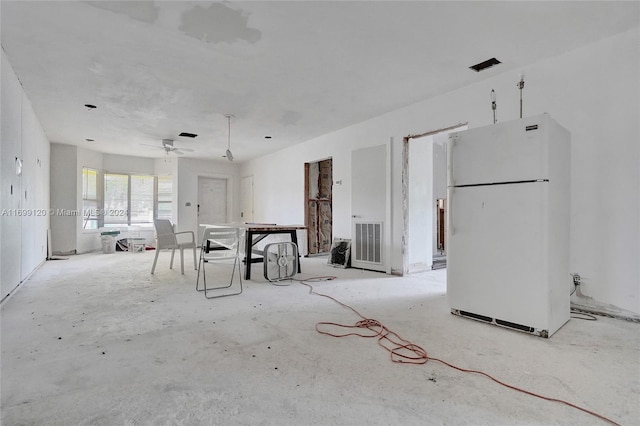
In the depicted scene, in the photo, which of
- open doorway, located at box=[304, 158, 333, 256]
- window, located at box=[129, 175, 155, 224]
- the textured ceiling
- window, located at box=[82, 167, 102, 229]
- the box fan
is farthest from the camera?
window, located at box=[129, 175, 155, 224]

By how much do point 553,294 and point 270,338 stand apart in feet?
6.92

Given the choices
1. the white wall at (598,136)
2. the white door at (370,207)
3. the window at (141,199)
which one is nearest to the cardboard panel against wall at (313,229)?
the white door at (370,207)

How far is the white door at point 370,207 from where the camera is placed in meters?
4.88

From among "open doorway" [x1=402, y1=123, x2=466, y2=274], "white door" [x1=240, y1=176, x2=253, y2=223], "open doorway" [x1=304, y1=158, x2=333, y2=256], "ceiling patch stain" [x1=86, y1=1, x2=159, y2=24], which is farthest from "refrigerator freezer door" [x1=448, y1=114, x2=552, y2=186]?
"white door" [x1=240, y1=176, x2=253, y2=223]

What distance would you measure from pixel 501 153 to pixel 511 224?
56 centimetres

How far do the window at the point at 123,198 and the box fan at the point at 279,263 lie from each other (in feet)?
18.7

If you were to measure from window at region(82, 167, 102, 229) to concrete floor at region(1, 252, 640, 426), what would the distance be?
504 cm

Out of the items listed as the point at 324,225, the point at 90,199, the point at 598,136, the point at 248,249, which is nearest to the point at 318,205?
the point at 324,225

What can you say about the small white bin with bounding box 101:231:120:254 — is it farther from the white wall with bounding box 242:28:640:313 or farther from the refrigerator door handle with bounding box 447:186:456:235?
the white wall with bounding box 242:28:640:313

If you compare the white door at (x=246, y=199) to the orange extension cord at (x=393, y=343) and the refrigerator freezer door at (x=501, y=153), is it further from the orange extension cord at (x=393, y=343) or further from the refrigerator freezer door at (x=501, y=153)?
the refrigerator freezer door at (x=501, y=153)

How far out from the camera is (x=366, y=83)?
3.72 metres

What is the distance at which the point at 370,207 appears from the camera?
5.11m

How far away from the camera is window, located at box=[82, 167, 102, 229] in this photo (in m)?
7.34

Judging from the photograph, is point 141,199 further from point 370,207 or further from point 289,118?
point 370,207
